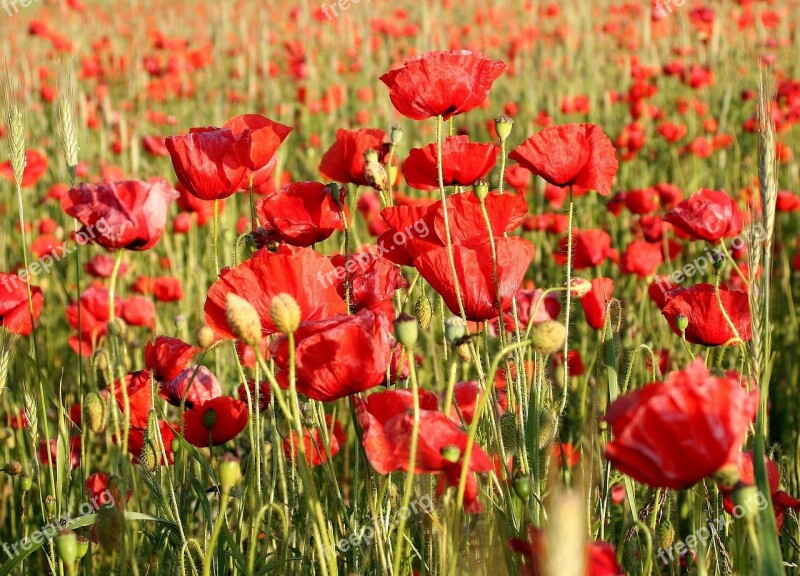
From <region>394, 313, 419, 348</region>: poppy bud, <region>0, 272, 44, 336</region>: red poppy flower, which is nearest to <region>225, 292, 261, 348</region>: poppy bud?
<region>394, 313, 419, 348</region>: poppy bud

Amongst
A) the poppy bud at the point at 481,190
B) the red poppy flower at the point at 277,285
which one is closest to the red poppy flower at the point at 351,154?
the poppy bud at the point at 481,190

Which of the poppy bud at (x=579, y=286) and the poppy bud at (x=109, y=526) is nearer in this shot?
the poppy bud at (x=109, y=526)

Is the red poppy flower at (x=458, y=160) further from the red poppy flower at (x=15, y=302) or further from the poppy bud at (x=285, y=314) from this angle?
the red poppy flower at (x=15, y=302)

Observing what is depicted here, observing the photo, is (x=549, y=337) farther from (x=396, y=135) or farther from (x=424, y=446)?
(x=396, y=135)

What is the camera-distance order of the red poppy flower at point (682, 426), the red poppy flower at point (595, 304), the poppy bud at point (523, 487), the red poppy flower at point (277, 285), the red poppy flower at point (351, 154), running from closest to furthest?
the red poppy flower at point (682, 426) → the poppy bud at point (523, 487) → the red poppy flower at point (277, 285) → the red poppy flower at point (351, 154) → the red poppy flower at point (595, 304)

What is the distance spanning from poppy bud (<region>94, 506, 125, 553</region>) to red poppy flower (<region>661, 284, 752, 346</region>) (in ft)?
3.26

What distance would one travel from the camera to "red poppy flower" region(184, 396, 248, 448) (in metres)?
1.62

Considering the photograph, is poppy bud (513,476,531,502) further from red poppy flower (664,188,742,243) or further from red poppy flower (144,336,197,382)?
red poppy flower (664,188,742,243)

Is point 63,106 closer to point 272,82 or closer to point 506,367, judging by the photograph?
point 506,367

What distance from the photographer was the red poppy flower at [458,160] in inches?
65.3

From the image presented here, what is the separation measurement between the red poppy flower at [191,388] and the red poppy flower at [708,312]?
861mm

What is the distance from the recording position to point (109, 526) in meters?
1.17

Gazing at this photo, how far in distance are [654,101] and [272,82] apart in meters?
2.49

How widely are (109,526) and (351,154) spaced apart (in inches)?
35.7
